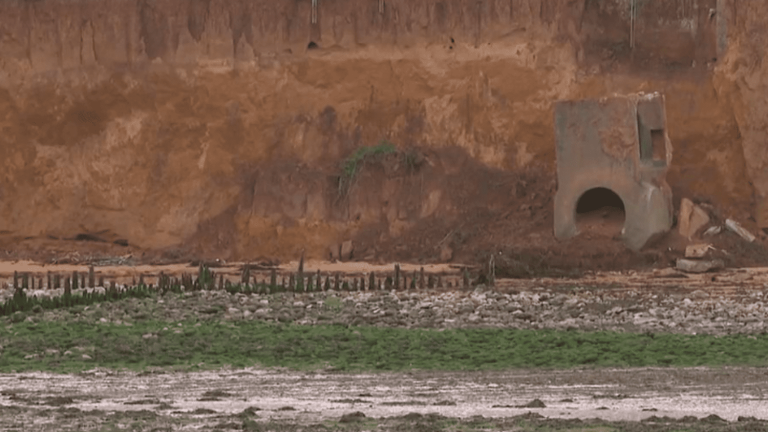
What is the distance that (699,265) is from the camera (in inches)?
1114

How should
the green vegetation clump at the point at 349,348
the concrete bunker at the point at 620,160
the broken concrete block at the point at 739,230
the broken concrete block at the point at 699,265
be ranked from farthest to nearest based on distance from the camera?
A: the broken concrete block at the point at 739,230 → the concrete bunker at the point at 620,160 → the broken concrete block at the point at 699,265 → the green vegetation clump at the point at 349,348

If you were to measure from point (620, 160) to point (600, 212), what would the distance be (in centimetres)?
172

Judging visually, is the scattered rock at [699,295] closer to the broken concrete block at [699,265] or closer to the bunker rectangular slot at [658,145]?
the broken concrete block at [699,265]

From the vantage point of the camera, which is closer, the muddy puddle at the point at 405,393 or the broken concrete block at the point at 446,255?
the muddy puddle at the point at 405,393

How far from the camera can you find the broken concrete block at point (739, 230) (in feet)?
98.6

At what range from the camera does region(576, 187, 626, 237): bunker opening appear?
30578 millimetres

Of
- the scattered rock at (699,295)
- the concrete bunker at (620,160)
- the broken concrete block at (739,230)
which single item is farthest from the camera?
the broken concrete block at (739,230)

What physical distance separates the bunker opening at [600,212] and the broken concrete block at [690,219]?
3.65 feet

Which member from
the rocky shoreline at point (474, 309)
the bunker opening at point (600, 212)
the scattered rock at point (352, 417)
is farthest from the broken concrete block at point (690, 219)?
the scattered rock at point (352, 417)

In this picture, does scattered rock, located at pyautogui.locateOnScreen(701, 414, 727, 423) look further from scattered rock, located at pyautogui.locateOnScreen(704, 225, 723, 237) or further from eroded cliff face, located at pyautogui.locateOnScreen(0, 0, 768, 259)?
eroded cliff face, located at pyautogui.locateOnScreen(0, 0, 768, 259)

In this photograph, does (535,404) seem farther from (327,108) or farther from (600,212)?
(327,108)

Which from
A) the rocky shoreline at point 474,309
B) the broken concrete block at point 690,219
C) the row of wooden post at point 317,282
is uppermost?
the broken concrete block at point 690,219

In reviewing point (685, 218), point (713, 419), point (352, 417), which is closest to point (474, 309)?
point (685, 218)

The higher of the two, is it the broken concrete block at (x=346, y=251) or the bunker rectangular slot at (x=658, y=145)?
the bunker rectangular slot at (x=658, y=145)
